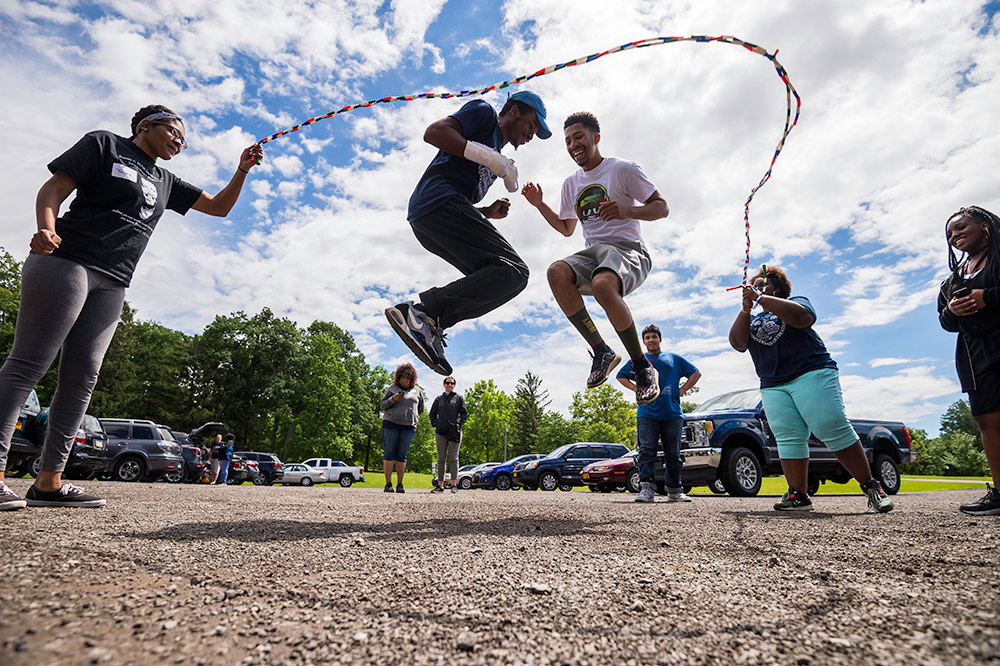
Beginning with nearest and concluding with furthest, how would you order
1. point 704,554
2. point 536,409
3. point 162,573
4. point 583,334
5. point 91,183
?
point 162,573
point 704,554
point 91,183
point 583,334
point 536,409

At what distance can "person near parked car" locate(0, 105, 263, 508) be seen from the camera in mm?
2852

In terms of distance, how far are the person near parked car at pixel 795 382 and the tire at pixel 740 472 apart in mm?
3929

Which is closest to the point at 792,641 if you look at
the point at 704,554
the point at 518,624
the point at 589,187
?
the point at 518,624

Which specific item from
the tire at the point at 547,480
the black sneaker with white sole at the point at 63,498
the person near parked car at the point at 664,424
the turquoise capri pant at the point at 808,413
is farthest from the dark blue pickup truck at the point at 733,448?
the tire at the point at 547,480

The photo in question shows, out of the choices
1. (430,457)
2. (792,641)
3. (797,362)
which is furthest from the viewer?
(430,457)

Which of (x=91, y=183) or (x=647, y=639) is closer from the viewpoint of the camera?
(x=647, y=639)

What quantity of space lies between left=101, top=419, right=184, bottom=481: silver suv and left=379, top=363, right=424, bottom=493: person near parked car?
9377 millimetres

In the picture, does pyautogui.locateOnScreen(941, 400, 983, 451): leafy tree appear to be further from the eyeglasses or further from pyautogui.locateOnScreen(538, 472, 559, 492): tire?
the eyeglasses

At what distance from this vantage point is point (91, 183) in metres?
3.11

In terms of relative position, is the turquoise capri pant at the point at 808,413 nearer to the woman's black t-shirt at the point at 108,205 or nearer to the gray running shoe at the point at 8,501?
the woman's black t-shirt at the point at 108,205

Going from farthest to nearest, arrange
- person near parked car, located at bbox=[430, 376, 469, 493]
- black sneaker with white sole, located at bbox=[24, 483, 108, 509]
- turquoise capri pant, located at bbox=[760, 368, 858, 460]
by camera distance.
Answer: person near parked car, located at bbox=[430, 376, 469, 493] < turquoise capri pant, located at bbox=[760, 368, 858, 460] < black sneaker with white sole, located at bbox=[24, 483, 108, 509]

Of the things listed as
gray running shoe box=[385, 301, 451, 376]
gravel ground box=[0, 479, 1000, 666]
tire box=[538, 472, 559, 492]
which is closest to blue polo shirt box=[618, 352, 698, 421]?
gray running shoe box=[385, 301, 451, 376]

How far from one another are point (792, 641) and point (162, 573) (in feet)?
5.67

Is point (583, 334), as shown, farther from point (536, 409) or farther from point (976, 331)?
point (536, 409)
